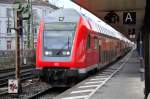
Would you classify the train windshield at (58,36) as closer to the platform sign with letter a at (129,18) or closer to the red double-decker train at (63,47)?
the red double-decker train at (63,47)

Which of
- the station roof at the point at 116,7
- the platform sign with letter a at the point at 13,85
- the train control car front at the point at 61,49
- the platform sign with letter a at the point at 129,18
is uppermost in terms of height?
the station roof at the point at 116,7

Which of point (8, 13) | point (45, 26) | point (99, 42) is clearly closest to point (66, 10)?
point (45, 26)

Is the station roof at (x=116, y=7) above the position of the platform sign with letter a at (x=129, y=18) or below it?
above

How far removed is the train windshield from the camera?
2105 cm

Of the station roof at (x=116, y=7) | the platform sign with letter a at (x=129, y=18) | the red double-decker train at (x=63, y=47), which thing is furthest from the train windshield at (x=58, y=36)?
the platform sign with letter a at (x=129, y=18)

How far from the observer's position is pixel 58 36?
69.9 feet

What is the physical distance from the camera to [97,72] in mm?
28109

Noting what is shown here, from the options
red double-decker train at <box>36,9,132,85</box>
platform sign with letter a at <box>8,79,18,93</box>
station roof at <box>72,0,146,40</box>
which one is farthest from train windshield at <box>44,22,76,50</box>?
platform sign with letter a at <box>8,79,18,93</box>

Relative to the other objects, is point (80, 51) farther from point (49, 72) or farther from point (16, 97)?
point (16, 97)

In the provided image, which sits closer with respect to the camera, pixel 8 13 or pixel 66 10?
pixel 66 10

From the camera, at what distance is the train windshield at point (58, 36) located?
2105cm

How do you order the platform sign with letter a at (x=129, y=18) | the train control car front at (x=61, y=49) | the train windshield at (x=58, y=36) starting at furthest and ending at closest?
the platform sign with letter a at (x=129, y=18), the train windshield at (x=58, y=36), the train control car front at (x=61, y=49)

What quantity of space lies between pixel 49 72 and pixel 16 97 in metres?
2.79

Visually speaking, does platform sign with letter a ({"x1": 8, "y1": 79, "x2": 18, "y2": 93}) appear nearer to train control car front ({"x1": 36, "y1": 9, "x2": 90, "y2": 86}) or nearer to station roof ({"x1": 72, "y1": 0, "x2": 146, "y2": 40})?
train control car front ({"x1": 36, "y1": 9, "x2": 90, "y2": 86})
